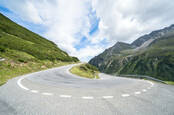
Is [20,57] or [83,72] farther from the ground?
[20,57]

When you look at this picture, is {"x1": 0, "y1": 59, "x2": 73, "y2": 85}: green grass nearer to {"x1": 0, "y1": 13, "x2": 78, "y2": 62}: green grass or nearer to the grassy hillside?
the grassy hillside

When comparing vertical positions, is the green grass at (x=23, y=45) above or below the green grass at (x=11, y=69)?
above

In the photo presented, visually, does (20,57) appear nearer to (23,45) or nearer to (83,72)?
(83,72)

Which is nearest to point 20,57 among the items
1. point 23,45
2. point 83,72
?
point 83,72

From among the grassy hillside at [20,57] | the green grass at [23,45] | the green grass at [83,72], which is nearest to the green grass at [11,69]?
the grassy hillside at [20,57]

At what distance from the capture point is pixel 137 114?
2.71m

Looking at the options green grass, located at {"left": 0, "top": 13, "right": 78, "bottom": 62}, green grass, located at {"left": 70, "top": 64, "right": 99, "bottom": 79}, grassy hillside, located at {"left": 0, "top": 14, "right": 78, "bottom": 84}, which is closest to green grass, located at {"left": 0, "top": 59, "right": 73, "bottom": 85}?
grassy hillside, located at {"left": 0, "top": 14, "right": 78, "bottom": 84}

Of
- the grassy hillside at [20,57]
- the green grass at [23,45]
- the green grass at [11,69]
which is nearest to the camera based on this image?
the green grass at [11,69]

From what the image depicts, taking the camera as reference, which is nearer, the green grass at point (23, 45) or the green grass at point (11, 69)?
the green grass at point (11, 69)

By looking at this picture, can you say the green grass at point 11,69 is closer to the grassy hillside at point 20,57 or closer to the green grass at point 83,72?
the grassy hillside at point 20,57

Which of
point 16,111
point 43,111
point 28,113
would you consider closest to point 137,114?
point 43,111

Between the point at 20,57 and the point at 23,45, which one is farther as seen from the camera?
the point at 23,45

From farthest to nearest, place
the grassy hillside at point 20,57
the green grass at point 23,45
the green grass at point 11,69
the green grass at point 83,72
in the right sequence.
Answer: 1. the green grass at point 23,45
2. the green grass at point 83,72
3. the grassy hillside at point 20,57
4. the green grass at point 11,69

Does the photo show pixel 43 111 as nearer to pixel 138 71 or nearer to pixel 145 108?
pixel 145 108
